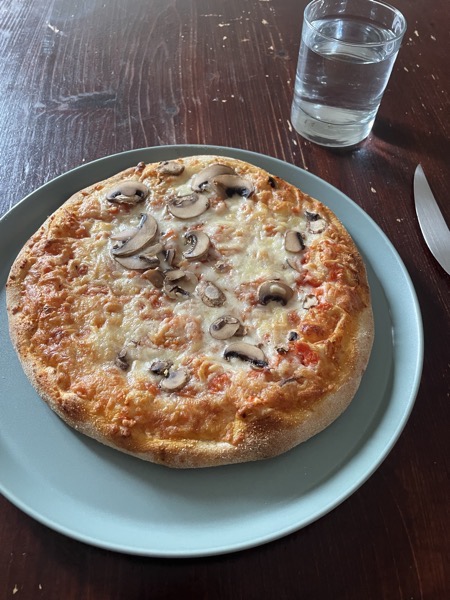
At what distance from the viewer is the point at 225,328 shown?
5.95ft

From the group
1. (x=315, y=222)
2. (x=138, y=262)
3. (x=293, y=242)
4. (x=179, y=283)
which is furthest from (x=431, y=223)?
(x=138, y=262)

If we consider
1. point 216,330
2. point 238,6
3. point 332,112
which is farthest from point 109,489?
point 238,6

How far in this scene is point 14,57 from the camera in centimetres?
334

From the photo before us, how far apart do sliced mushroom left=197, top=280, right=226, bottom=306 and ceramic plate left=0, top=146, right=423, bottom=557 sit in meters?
0.56

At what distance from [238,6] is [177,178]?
210 cm

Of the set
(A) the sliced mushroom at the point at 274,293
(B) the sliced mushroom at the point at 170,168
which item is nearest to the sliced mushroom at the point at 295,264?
(A) the sliced mushroom at the point at 274,293

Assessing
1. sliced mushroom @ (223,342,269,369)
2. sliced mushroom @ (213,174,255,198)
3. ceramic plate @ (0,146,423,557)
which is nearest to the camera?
ceramic plate @ (0,146,423,557)

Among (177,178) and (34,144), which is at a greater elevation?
(177,178)

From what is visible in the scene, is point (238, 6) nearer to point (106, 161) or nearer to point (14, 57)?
point (14, 57)

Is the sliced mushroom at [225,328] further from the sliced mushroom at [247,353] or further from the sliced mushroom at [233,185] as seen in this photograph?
the sliced mushroom at [233,185]

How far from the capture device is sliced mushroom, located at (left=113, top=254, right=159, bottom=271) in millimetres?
1982

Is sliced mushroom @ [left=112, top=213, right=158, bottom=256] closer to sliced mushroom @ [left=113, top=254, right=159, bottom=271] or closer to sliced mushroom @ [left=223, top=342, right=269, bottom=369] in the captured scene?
sliced mushroom @ [left=113, top=254, right=159, bottom=271]

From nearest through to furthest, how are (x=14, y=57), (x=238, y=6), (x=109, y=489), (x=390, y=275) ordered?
1. (x=109, y=489)
2. (x=390, y=275)
3. (x=14, y=57)
4. (x=238, y=6)

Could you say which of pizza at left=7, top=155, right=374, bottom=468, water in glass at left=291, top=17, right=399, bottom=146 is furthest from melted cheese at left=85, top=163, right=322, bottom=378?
water in glass at left=291, top=17, right=399, bottom=146
